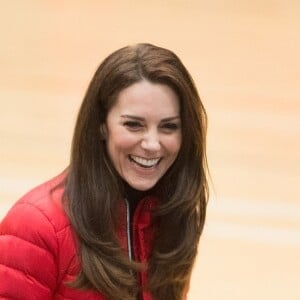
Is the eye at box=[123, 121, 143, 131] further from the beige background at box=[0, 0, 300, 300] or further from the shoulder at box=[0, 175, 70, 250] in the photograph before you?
the beige background at box=[0, 0, 300, 300]

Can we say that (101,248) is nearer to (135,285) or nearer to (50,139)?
(135,285)

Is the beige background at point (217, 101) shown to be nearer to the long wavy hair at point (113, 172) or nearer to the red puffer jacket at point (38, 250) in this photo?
the long wavy hair at point (113, 172)

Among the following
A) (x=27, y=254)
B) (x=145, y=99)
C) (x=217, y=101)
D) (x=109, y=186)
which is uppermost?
(x=217, y=101)

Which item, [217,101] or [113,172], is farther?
[217,101]

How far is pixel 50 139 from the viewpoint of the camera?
10.1 feet

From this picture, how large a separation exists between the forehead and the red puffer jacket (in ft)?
0.66

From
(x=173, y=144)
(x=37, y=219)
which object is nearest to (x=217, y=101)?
(x=173, y=144)

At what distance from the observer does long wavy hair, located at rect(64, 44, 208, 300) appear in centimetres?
143

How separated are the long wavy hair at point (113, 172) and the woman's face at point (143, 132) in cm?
1

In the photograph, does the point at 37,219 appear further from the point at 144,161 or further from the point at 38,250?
the point at 144,161

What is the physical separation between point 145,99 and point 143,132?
63mm

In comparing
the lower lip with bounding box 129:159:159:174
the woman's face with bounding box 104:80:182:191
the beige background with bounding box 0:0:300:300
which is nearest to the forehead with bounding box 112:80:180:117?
the woman's face with bounding box 104:80:182:191

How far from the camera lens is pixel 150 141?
4.74 ft

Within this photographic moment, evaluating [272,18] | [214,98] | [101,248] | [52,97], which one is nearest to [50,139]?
[52,97]
